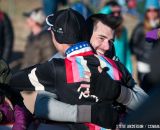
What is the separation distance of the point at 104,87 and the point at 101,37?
91cm

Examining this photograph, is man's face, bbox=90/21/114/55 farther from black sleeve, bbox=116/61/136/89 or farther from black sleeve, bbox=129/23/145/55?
black sleeve, bbox=129/23/145/55

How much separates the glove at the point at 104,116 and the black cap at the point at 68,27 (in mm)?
513

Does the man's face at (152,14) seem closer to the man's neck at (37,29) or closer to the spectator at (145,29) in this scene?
the spectator at (145,29)

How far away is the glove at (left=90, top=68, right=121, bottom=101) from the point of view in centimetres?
429

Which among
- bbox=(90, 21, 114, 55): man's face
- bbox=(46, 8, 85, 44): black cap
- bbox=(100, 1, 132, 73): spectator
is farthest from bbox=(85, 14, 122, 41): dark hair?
bbox=(100, 1, 132, 73): spectator

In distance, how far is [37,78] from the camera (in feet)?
14.3

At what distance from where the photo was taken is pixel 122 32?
361 inches

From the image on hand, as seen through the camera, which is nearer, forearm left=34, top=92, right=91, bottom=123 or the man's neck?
forearm left=34, top=92, right=91, bottom=123

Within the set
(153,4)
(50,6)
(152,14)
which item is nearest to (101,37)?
(152,14)

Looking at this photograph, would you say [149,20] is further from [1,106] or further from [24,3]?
[24,3]

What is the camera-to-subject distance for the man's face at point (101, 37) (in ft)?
16.7

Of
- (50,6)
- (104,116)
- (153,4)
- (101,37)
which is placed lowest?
(50,6)

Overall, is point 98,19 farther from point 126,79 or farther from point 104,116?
point 104,116

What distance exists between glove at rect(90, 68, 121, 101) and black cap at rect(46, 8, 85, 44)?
0.34 m
